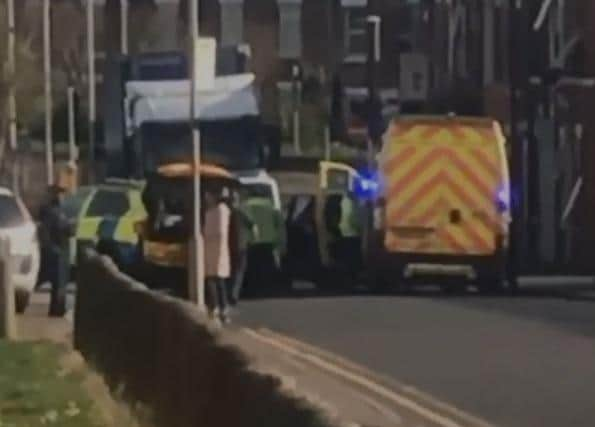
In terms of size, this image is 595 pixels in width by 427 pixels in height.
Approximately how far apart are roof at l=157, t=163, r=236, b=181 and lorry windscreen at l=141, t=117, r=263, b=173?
1.85 meters

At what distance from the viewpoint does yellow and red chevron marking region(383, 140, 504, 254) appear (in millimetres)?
33500

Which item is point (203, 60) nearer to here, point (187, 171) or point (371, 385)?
point (187, 171)

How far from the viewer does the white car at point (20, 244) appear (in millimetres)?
29203

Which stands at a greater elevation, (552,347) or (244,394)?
(244,394)

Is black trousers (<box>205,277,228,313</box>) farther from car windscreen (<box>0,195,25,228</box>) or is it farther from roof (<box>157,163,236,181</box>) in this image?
roof (<box>157,163,236,181</box>)

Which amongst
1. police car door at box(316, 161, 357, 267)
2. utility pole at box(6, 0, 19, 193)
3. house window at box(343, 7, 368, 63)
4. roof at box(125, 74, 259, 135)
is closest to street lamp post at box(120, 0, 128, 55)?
house window at box(343, 7, 368, 63)

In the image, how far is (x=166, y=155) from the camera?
3825 centimetres

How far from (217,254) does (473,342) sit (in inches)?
160

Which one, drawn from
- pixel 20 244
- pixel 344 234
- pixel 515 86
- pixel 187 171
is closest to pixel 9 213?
pixel 20 244

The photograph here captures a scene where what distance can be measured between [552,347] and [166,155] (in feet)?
52.7

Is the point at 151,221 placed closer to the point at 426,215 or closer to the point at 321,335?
the point at 426,215

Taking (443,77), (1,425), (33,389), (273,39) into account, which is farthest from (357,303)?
(273,39)

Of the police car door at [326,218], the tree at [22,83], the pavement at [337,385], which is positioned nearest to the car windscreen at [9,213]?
the pavement at [337,385]

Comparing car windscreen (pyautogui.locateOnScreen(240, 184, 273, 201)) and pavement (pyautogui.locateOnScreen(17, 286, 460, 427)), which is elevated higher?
pavement (pyautogui.locateOnScreen(17, 286, 460, 427))
